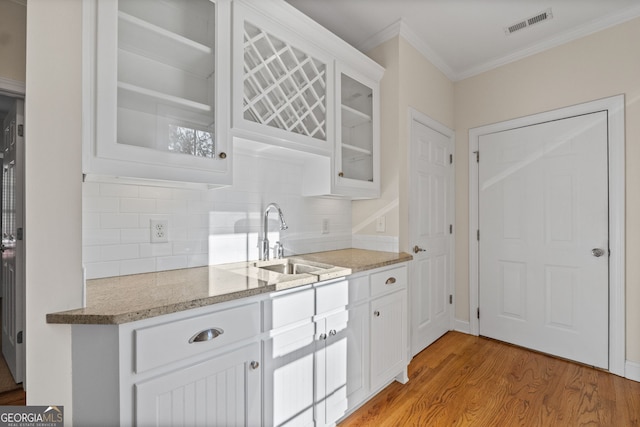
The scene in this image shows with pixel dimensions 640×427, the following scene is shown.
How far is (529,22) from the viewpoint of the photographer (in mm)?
2268

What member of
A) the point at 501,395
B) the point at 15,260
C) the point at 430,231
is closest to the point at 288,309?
the point at 501,395

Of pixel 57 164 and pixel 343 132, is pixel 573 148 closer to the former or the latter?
pixel 343 132

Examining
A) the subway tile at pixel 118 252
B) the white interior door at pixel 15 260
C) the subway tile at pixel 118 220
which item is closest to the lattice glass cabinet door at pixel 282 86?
the subway tile at pixel 118 220

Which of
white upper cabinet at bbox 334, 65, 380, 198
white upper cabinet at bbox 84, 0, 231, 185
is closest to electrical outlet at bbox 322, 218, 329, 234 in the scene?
white upper cabinet at bbox 334, 65, 380, 198

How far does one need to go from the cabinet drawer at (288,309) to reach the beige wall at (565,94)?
2.20 meters

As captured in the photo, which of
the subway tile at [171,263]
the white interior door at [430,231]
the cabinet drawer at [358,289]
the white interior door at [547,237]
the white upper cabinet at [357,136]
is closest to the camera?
the subway tile at [171,263]

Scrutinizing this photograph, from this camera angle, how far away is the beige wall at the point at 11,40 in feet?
6.08

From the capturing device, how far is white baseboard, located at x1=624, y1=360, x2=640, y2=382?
6.88ft

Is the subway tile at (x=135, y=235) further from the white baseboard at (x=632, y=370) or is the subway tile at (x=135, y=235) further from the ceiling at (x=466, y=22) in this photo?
the white baseboard at (x=632, y=370)

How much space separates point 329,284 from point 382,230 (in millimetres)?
998

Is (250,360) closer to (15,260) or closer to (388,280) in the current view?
(388,280)

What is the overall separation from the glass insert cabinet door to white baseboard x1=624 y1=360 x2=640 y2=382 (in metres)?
2.32

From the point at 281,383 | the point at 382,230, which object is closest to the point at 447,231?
the point at 382,230

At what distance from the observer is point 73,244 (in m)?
0.99
